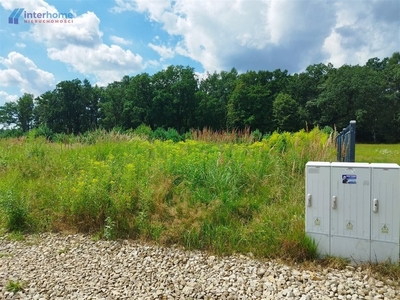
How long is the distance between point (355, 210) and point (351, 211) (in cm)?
4

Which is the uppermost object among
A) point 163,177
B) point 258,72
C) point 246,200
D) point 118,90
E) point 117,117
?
point 258,72

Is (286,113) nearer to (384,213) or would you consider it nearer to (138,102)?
(138,102)

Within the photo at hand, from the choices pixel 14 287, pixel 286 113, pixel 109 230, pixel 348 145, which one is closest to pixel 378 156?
pixel 348 145

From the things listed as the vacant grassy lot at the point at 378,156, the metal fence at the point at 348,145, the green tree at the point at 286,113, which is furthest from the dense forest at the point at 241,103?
the metal fence at the point at 348,145

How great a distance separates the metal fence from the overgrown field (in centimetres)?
47

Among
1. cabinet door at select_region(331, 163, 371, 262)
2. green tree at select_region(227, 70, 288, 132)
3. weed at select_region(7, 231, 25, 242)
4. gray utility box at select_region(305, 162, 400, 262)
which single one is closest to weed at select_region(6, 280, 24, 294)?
weed at select_region(7, 231, 25, 242)

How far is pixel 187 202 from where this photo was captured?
14.2ft

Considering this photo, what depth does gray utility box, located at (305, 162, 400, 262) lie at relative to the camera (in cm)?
308

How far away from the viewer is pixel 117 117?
162 feet

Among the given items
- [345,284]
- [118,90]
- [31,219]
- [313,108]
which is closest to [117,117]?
[118,90]

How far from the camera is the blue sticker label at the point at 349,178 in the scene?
10.5 feet

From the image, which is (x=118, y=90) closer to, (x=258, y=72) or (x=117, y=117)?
(x=117, y=117)

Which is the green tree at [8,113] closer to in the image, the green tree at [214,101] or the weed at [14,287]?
the green tree at [214,101]

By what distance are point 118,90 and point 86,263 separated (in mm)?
51738
